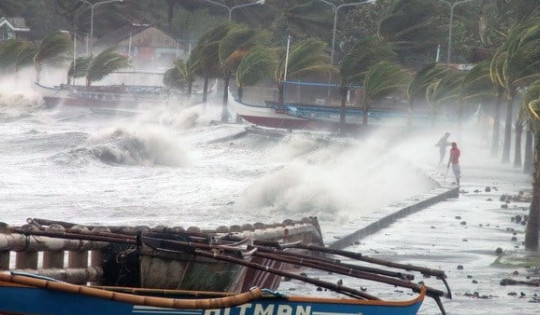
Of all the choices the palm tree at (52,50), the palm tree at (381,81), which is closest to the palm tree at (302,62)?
the palm tree at (381,81)

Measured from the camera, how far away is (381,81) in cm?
6419

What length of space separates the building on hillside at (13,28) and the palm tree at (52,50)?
1046 inches

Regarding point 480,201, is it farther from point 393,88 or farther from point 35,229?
point 393,88

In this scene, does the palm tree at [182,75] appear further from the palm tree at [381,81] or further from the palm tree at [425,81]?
the palm tree at [425,81]

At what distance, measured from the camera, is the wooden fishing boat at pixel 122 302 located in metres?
9.56

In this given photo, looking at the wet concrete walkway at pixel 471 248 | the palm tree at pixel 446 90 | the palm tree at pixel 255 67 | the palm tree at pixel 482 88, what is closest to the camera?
the wet concrete walkway at pixel 471 248

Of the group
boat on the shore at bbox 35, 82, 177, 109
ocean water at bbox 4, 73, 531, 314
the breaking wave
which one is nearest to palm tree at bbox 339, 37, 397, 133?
ocean water at bbox 4, 73, 531, 314

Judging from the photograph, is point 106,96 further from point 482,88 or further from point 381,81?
point 482,88

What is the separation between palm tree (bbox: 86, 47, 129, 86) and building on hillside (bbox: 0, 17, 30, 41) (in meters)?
34.6

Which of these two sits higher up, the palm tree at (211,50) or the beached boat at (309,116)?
the palm tree at (211,50)

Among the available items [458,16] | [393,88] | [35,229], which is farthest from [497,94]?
[458,16]

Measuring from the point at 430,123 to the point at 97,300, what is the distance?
56.9 meters

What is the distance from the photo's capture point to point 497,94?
164 ft

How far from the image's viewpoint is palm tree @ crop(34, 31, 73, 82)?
100 metres
